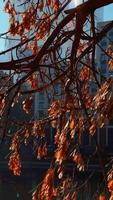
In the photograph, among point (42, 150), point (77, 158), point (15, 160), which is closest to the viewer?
point (77, 158)

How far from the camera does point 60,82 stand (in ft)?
8.36

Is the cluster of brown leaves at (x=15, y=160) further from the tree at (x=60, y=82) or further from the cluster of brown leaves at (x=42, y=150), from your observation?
the cluster of brown leaves at (x=42, y=150)

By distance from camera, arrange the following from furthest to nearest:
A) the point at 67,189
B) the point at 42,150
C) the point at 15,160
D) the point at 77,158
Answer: the point at 42,150, the point at 15,160, the point at 67,189, the point at 77,158

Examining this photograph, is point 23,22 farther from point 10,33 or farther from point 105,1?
point 105,1

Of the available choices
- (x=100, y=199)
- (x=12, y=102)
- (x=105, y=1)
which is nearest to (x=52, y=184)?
(x=100, y=199)

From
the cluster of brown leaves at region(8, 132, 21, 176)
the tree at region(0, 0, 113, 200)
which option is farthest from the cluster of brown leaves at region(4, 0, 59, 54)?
the cluster of brown leaves at region(8, 132, 21, 176)

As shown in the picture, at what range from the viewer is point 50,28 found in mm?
2359

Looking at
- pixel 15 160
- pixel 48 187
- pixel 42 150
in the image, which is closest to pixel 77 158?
pixel 48 187

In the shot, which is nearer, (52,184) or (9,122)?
(52,184)

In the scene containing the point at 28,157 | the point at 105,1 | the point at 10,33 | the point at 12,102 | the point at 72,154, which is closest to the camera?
the point at 105,1

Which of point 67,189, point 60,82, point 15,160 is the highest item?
point 60,82

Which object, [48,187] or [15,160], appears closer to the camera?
[48,187]

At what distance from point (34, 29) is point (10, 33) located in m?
0.15

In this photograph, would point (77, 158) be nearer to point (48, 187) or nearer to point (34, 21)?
point (48, 187)
